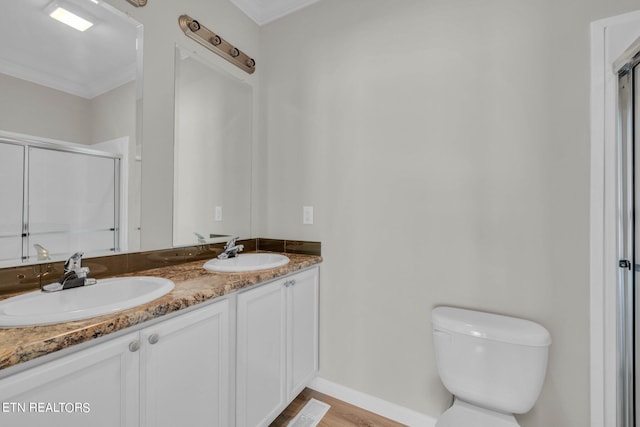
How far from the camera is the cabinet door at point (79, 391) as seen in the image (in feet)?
2.09

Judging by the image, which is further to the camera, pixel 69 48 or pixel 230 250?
pixel 230 250

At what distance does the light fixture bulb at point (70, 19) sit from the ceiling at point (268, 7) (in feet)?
3.19

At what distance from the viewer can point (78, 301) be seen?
41.1 inches

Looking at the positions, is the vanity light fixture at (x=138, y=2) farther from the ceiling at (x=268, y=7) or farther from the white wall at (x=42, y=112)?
the ceiling at (x=268, y=7)

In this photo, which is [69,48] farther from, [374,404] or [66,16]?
[374,404]

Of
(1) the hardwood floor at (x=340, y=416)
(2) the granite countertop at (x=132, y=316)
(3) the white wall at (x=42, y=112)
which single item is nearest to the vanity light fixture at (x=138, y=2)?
(3) the white wall at (x=42, y=112)

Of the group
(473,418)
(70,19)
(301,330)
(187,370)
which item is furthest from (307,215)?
(70,19)

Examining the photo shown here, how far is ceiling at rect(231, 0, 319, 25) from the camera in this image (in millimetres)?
1893

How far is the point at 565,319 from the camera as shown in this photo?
1.23 meters

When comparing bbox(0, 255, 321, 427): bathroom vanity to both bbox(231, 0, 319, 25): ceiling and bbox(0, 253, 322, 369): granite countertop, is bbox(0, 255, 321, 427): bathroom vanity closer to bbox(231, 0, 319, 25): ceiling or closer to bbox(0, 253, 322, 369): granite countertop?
bbox(0, 253, 322, 369): granite countertop

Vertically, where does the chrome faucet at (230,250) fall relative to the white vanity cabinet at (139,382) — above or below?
above

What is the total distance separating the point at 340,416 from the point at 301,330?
0.53 metres

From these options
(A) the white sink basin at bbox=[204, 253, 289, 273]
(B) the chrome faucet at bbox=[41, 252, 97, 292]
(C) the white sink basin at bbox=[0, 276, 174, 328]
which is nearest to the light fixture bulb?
(B) the chrome faucet at bbox=[41, 252, 97, 292]

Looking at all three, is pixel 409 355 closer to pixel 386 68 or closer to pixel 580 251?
pixel 580 251
